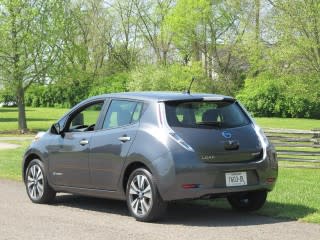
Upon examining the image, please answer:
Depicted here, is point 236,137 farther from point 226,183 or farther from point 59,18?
point 59,18

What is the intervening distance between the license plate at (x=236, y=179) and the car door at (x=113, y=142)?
1338mm

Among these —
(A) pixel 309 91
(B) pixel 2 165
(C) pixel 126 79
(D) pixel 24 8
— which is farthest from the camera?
(C) pixel 126 79

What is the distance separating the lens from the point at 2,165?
16.3 metres

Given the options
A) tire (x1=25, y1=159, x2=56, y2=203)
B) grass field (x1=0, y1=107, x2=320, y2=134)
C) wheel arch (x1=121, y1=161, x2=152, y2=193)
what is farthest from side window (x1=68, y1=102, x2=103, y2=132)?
grass field (x1=0, y1=107, x2=320, y2=134)

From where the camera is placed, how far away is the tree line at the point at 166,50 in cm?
2995

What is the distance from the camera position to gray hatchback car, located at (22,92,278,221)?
808 cm

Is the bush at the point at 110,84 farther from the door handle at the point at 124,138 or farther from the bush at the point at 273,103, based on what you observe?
the door handle at the point at 124,138

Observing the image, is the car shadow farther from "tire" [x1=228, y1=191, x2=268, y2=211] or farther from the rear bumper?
the rear bumper

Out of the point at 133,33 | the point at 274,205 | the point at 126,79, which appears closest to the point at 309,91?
the point at 274,205

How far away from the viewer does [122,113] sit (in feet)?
29.8

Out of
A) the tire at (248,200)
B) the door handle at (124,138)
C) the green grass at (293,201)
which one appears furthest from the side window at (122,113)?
the green grass at (293,201)

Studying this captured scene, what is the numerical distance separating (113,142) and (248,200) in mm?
2047

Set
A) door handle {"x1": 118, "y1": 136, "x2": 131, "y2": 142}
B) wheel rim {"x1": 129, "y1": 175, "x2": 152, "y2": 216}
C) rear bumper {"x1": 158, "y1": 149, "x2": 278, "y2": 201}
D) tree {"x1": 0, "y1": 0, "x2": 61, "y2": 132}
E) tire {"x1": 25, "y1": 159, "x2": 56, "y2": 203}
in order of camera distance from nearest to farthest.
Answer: rear bumper {"x1": 158, "y1": 149, "x2": 278, "y2": 201}
wheel rim {"x1": 129, "y1": 175, "x2": 152, "y2": 216}
door handle {"x1": 118, "y1": 136, "x2": 131, "y2": 142}
tire {"x1": 25, "y1": 159, "x2": 56, "y2": 203}
tree {"x1": 0, "y1": 0, "x2": 61, "y2": 132}

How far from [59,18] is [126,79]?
3505cm
